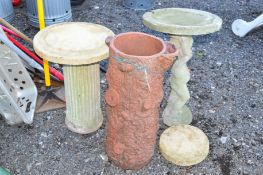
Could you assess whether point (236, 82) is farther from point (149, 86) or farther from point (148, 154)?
point (149, 86)

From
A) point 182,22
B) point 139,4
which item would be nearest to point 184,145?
point 182,22

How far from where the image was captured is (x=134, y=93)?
6.51 ft

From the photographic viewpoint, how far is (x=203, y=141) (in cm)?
255

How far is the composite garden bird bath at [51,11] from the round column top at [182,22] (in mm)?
1851

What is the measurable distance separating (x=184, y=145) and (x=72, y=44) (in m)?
1.12

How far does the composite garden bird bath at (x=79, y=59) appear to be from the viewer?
215cm

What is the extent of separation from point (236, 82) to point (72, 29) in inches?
73.9

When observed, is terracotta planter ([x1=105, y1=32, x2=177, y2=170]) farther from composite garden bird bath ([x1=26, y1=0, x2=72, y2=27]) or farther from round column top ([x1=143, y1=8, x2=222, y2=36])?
composite garden bird bath ([x1=26, y1=0, x2=72, y2=27])

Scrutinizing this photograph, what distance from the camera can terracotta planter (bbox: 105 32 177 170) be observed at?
1.89m

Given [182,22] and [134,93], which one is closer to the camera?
[134,93]

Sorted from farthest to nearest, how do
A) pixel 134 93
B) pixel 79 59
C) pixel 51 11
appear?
pixel 51 11, pixel 79 59, pixel 134 93

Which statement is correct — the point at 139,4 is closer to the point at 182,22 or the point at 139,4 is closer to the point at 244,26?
the point at 244,26

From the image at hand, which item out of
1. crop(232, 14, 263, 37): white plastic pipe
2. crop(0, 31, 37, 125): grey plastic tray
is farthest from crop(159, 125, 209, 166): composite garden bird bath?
crop(232, 14, 263, 37): white plastic pipe

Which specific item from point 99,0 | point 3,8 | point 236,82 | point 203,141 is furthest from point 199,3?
point 203,141
